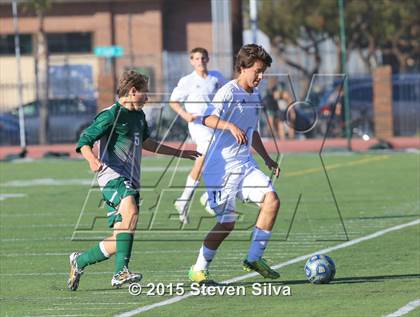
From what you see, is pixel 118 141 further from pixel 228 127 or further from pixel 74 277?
pixel 74 277

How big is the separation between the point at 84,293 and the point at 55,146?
86.4ft

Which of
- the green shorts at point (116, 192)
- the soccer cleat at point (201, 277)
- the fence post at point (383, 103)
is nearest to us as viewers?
the green shorts at point (116, 192)

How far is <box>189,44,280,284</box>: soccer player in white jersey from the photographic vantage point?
1088cm

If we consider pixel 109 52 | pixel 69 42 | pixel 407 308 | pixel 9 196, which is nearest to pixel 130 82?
pixel 407 308

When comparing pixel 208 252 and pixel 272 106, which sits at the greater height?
pixel 208 252

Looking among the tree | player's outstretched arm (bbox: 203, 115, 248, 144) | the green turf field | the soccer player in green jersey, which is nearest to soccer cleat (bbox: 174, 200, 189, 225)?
the green turf field

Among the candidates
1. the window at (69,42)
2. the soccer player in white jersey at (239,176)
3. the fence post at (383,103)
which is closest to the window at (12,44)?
the window at (69,42)

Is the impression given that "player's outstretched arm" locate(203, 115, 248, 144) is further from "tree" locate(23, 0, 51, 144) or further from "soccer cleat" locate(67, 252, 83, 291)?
"tree" locate(23, 0, 51, 144)

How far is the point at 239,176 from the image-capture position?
11.0 metres

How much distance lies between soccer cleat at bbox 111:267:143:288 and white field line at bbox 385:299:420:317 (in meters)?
2.26

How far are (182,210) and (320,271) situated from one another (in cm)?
561

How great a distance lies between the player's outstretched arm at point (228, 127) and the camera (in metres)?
10.5

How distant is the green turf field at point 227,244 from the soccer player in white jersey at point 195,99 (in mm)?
407

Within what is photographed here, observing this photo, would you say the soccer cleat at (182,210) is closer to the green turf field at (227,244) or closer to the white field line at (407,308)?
the green turf field at (227,244)
